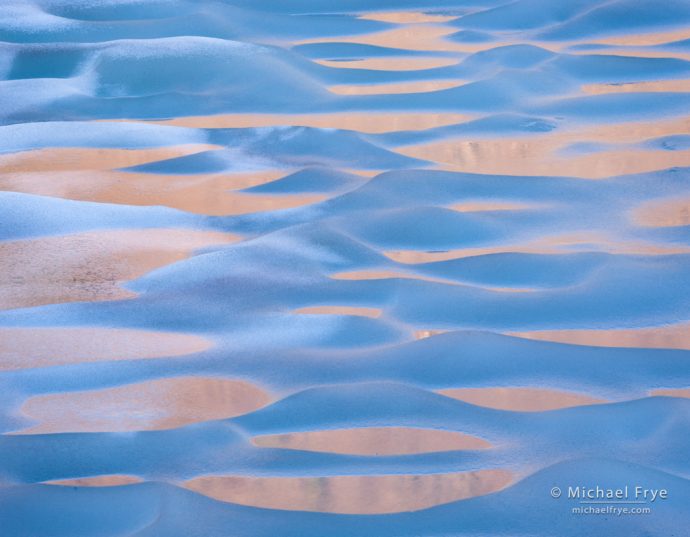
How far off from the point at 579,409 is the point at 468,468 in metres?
0.18

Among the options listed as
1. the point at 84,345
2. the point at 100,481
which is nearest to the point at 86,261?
the point at 84,345

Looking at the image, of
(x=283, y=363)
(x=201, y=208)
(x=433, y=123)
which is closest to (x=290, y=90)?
(x=433, y=123)

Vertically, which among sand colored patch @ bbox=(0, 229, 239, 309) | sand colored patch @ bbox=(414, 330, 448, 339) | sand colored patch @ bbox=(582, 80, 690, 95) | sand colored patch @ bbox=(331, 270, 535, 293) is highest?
sand colored patch @ bbox=(582, 80, 690, 95)

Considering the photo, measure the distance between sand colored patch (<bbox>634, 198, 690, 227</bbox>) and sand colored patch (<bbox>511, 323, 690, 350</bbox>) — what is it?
348 mm

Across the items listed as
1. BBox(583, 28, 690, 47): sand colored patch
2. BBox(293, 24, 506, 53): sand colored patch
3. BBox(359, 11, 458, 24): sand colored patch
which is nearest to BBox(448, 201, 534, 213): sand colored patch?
BBox(293, 24, 506, 53): sand colored patch

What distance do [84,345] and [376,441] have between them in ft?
1.56

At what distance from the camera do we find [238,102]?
2.29 m

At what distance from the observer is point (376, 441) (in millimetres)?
1155

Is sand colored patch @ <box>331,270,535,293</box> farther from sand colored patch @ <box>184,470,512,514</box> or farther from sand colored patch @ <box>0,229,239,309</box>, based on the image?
sand colored patch @ <box>184,470,512,514</box>

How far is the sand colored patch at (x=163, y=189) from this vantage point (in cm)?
181

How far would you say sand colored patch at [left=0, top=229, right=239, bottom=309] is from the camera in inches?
59.7

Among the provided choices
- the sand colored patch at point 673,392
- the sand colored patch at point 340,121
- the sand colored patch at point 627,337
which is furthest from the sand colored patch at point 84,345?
the sand colored patch at point 340,121

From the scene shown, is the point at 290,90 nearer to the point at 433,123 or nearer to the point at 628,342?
the point at 433,123

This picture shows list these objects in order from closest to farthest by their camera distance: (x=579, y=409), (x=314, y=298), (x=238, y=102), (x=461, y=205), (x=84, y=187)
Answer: (x=579, y=409) < (x=314, y=298) < (x=461, y=205) < (x=84, y=187) < (x=238, y=102)
